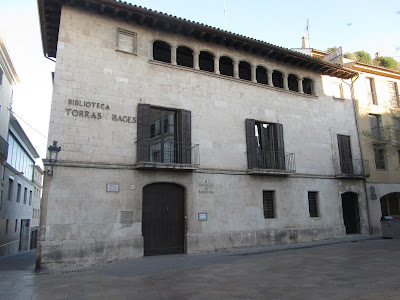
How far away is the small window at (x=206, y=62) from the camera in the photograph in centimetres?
1516

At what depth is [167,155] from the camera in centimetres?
1265

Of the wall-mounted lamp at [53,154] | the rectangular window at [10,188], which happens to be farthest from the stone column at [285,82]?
the rectangular window at [10,188]

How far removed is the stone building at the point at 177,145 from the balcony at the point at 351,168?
0.34 feet

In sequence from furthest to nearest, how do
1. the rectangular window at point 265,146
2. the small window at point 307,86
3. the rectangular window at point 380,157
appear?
the rectangular window at point 380,157 < the small window at point 307,86 < the rectangular window at point 265,146

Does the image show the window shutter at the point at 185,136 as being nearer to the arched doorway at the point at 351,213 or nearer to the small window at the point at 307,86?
the small window at the point at 307,86

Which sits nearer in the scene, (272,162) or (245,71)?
(272,162)

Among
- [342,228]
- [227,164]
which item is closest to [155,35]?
[227,164]

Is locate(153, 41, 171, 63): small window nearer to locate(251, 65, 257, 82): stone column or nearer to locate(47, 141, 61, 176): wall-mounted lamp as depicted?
locate(251, 65, 257, 82): stone column

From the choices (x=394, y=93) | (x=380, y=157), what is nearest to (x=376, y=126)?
(x=380, y=157)

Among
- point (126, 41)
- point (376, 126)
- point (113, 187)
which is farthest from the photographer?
point (376, 126)

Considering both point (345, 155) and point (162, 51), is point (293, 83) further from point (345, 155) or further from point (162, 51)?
point (162, 51)

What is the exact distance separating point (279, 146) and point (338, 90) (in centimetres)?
674

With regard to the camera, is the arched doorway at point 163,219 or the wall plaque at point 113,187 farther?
the arched doorway at point 163,219

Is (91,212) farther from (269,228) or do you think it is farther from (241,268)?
(269,228)
